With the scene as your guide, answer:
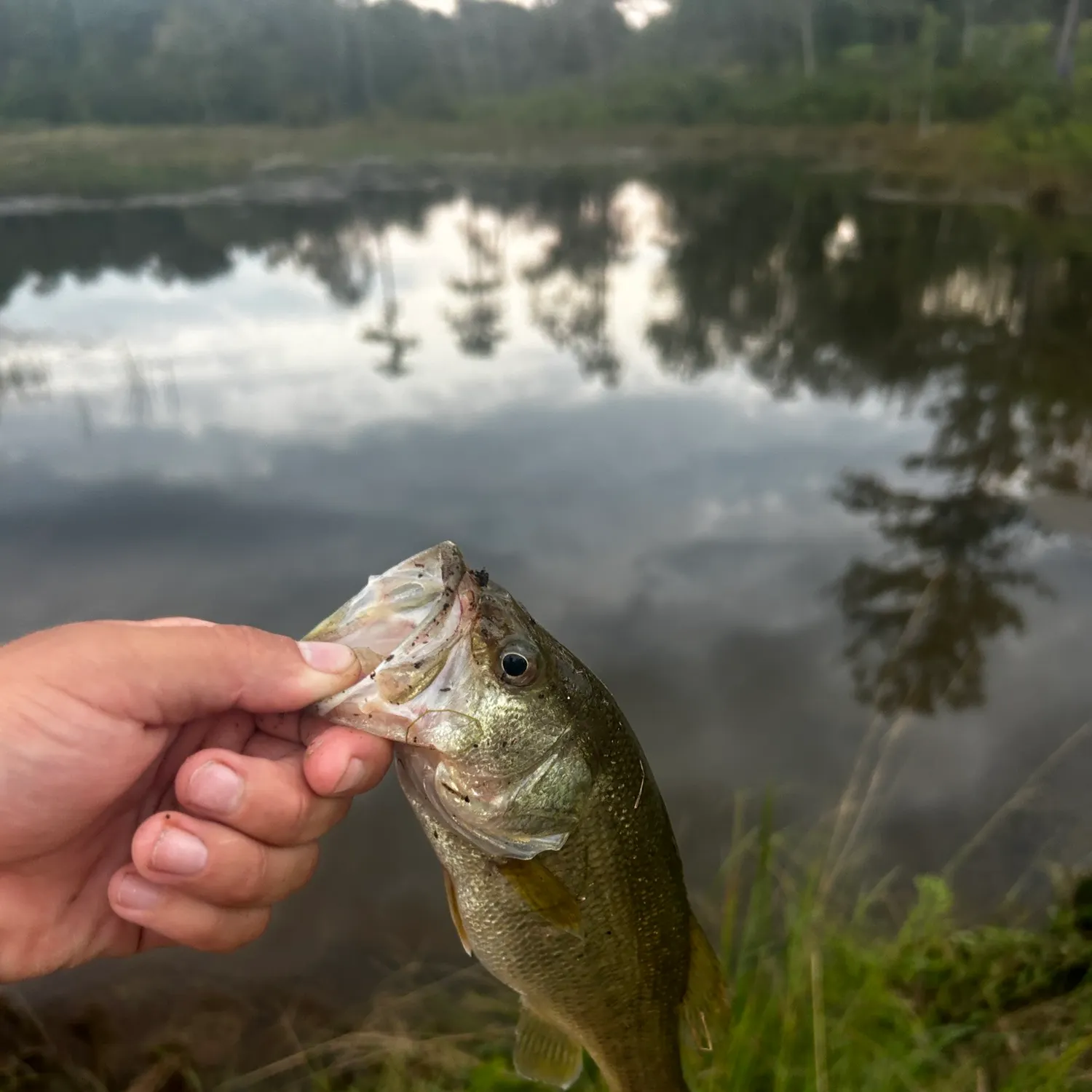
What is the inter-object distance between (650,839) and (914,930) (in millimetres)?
2183

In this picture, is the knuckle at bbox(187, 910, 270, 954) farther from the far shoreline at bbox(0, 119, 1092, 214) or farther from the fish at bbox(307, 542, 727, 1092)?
the far shoreline at bbox(0, 119, 1092, 214)

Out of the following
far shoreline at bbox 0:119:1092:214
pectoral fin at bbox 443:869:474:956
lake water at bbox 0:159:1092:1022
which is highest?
far shoreline at bbox 0:119:1092:214

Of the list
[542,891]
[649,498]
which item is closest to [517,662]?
[542,891]

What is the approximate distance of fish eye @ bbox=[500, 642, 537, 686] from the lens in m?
1.59

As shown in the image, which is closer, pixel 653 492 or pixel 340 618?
pixel 340 618

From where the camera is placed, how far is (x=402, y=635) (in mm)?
A: 1642

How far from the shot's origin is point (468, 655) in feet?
5.16

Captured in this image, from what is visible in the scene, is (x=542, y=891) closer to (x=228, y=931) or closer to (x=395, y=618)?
(x=395, y=618)

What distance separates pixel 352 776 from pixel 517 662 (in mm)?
490

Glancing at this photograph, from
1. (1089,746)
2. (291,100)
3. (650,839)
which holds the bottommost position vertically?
(1089,746)

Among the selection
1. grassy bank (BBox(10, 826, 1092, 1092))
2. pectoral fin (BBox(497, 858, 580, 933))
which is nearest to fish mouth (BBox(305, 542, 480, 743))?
pectoral fin (BBox(497, 858, 580, 933))

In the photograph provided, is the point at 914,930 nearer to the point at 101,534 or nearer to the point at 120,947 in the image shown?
the point at 120,947

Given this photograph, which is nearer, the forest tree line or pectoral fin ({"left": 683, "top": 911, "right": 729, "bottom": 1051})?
pectoral fin ({"left": 683, "top": 911, "right": 729, "bottom": 1051})

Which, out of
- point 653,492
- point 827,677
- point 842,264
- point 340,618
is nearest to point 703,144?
point 842,264
